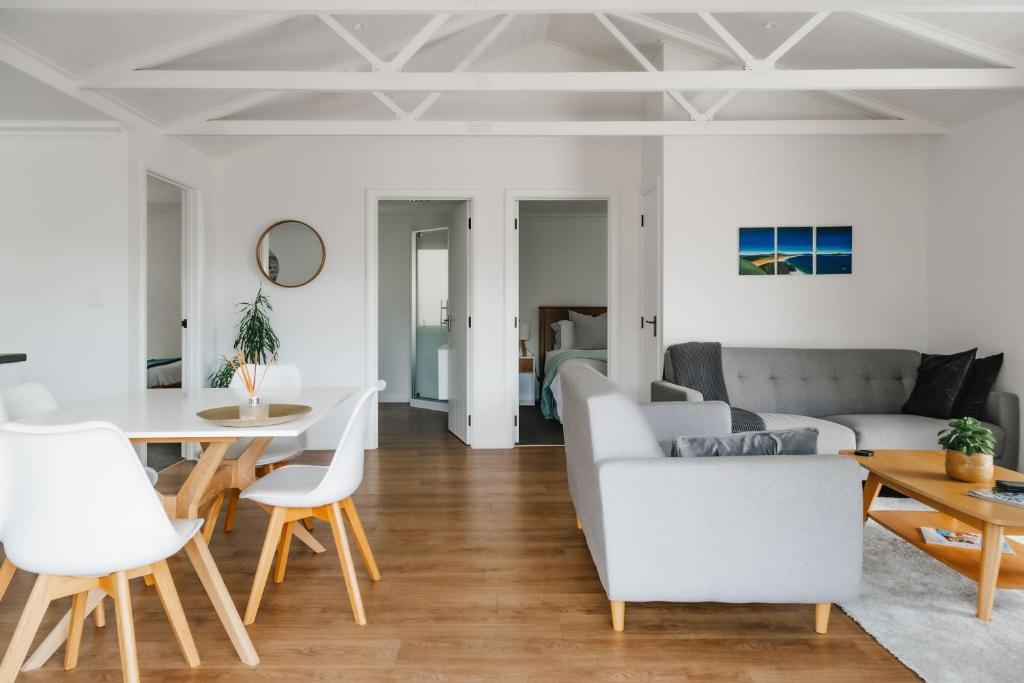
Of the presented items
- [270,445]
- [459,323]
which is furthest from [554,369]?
[270,445]

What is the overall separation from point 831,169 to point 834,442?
2.12 meters

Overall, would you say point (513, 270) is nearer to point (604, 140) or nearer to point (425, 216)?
point (604, 140)

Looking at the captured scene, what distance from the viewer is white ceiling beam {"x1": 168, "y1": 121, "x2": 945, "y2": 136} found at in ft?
13.4

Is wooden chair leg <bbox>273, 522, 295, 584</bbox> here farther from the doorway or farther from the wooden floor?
the doorway

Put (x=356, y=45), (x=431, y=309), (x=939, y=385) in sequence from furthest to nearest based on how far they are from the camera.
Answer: (x=431, y=309) → (x=939, y=385) → (x=356, y=45)

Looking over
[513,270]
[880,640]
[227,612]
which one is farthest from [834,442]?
[227,612]

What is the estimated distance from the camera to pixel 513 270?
204 inches

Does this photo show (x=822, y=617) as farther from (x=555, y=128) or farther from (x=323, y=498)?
(x=555, y=128)

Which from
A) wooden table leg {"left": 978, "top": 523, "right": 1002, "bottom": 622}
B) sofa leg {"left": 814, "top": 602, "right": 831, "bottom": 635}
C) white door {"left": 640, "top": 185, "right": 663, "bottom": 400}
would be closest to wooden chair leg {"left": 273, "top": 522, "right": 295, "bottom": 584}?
sofa leg {"left": 814, "top": 602, "right": 831, "bottom": 635}

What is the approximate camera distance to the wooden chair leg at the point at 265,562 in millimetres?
2166

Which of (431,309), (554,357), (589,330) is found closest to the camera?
(554,357)

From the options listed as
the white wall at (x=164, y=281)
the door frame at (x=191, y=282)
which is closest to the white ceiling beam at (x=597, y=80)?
the door frame at (x=191, y=282)

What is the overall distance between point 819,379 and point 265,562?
11.7 feet

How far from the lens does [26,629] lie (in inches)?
66.0
